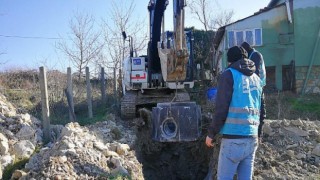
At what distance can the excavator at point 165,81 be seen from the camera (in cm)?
634

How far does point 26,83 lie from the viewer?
483 inches

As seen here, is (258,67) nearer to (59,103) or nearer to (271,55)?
(59,103)

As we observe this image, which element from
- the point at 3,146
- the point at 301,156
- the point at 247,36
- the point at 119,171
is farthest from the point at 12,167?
the point at 247,36

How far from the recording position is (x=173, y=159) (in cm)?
719

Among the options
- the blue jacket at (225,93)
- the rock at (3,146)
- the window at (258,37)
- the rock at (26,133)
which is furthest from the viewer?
the window at (258,37)

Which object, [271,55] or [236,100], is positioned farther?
[271,55]

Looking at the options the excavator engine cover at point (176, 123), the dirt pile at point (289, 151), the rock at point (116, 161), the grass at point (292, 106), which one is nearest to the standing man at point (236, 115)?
the rock at point (116, 161)

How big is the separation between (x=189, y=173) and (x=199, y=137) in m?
0.87

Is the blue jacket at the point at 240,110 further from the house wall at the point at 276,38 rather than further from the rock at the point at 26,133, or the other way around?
the house wall at the point at 276,38

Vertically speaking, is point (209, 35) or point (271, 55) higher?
point (209, 35)

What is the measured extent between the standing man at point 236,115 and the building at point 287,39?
13.6 meters

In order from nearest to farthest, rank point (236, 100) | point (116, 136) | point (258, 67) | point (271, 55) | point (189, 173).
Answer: point (236, 100)
point (258, 67)
point (189, 173)
point (116, 136)
point (271, 55)

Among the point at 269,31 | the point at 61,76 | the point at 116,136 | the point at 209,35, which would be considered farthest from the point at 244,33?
the point at 116,136

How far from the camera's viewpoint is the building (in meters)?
17.6
